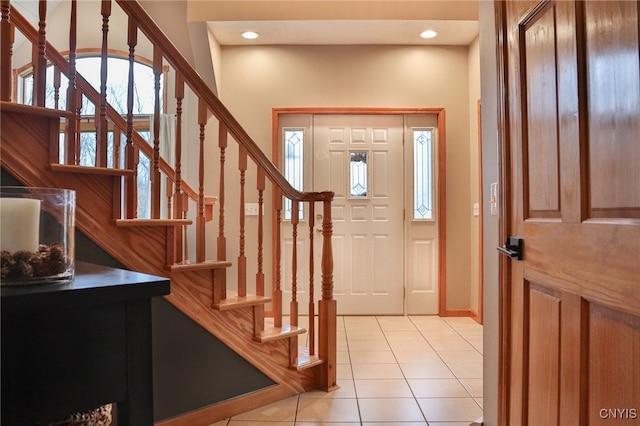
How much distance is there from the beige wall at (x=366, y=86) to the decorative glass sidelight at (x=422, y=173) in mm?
184

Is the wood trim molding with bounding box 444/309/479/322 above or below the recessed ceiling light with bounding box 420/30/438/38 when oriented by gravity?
below

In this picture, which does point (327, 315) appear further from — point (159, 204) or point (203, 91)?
point (203, 91)

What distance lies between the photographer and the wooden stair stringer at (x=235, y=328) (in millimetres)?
1705

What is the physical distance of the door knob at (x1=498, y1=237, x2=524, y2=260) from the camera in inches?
50.1

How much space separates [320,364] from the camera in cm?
221

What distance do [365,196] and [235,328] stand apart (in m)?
2.28

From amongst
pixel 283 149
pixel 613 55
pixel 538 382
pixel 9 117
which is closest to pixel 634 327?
pixel 538 382

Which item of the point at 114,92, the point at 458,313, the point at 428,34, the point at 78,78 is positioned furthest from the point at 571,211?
the point at 114,92

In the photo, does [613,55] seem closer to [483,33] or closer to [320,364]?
[483,33]

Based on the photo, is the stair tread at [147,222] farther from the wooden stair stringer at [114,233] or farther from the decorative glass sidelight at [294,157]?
the decorative glass sidelight at [294,157]

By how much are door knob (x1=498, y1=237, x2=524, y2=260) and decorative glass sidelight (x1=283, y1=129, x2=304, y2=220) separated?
260 centimetres

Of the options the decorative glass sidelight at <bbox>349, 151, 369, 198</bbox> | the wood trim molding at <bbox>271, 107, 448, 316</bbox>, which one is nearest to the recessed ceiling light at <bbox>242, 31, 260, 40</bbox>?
the wood trim molding at <bbox>271, 107, 448, 316</bbox>

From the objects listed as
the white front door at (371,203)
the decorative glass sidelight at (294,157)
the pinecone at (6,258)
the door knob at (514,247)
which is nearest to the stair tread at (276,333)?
the door knob at (514,247)

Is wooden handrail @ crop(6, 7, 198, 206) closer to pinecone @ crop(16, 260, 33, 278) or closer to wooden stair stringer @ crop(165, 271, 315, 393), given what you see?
wooden stair stringer @ crop(165, 271, 315, 393)
